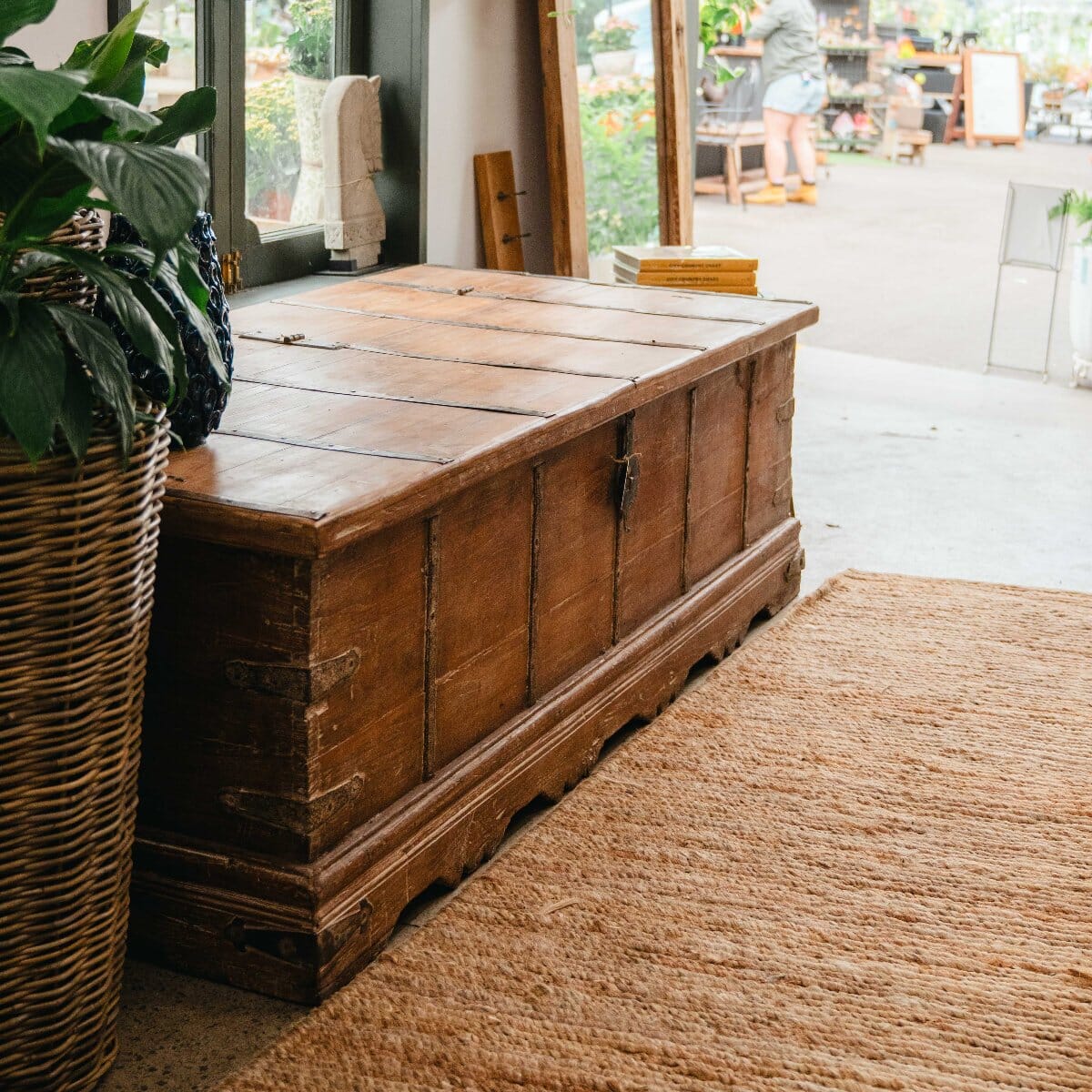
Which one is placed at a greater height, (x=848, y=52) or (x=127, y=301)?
(x=848, y=52)

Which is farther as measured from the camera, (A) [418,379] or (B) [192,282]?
(A) [418,379]

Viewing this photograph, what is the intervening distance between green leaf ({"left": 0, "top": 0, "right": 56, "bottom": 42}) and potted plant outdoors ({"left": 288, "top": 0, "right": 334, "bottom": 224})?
2099mm

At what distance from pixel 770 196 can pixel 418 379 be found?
10353 millimetres

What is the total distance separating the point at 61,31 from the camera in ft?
8.34

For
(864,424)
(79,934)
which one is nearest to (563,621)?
(79,934)

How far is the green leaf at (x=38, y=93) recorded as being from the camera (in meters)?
1.31

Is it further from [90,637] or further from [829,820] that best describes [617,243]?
[90,637]

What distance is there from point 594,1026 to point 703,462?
1.44 m

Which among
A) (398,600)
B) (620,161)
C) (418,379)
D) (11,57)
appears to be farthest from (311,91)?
(11,57)

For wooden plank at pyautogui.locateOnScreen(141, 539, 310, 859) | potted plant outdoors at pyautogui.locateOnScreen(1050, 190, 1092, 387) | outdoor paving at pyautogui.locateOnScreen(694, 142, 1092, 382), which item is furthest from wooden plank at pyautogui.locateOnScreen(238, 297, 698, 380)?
outdoor paving at pyautogui.locateOnScreen(694, 142, 1092, 382)

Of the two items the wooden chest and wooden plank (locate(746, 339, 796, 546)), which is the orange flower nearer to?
wooden plank (locate(746, 339, 796, 546))

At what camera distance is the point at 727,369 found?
3174mm

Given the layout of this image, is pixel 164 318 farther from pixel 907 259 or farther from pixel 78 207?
pixel 907 259

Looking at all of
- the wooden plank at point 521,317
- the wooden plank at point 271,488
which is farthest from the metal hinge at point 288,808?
the wooden plank at point 521,317
